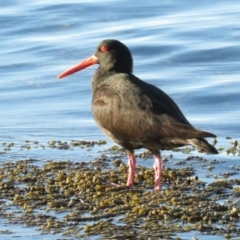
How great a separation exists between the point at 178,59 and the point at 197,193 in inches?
248

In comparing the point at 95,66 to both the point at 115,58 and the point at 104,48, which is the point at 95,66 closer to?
the point at 104,48

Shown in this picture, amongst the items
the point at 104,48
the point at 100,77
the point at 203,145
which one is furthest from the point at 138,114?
the point at 104,48

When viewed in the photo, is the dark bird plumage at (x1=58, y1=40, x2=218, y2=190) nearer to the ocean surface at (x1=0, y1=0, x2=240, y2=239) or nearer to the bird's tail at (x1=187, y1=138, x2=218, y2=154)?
the bird's tail at (x1=187, y1=138, x2=218, y2=154)

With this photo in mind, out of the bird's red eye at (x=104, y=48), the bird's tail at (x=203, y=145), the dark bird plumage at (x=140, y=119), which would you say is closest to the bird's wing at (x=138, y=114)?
the dark bird plumage at (x=140, y=119)

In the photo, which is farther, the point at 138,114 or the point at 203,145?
the point at 138,114

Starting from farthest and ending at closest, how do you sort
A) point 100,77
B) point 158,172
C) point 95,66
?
1. point 95,66
2. point 100,77
3. point 158,172

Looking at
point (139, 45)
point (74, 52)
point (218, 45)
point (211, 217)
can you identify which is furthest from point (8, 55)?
point (211, 217)

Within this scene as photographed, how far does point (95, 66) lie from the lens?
12.5m

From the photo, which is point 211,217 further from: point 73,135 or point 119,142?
point 73,135

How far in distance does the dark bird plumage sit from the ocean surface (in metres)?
0.56

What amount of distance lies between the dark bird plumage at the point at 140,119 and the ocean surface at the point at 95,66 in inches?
22.2

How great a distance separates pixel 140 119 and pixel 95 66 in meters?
5.67

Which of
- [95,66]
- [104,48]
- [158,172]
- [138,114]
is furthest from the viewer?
[95,66]

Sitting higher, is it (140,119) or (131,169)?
(140,119)
